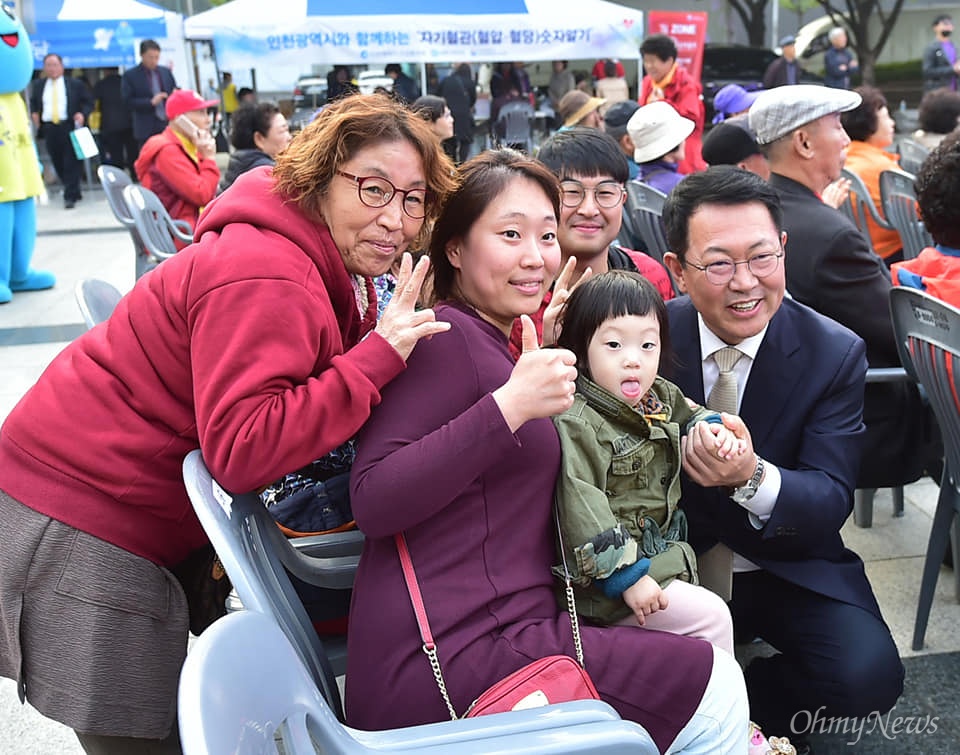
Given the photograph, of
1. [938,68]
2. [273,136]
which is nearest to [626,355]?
[273,136]

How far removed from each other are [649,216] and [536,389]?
10.8 ft

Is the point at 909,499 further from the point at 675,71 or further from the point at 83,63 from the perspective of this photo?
the point at 83,63

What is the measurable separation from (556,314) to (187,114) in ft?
16.6

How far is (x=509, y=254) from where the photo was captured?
1.79 m

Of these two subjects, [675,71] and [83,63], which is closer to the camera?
[675,71]

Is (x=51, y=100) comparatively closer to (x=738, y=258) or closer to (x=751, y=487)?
(x=738, y=258)

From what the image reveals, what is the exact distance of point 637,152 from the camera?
5.07 m

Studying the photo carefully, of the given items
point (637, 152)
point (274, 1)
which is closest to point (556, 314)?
point (637, 152)

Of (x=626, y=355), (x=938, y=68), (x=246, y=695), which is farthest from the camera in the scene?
(x=938, y=68)

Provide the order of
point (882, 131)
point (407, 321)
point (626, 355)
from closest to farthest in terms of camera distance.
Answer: point (407, 321)
point (626, 355)
point (882, 131)

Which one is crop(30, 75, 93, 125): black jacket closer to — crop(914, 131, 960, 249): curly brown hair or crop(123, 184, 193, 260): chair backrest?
crop(123, 184, 193, 260): chair backrest

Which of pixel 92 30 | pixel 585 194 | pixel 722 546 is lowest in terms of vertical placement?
pixel 722 546

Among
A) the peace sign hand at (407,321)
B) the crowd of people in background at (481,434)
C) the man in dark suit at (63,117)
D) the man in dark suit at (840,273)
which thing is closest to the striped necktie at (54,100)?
the man in dark suit at (63,117)

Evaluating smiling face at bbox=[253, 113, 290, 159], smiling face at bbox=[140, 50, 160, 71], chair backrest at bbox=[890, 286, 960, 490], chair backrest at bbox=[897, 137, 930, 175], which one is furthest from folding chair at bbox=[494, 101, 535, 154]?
chair backrest at bbox=[890, 286, 960, 490]
